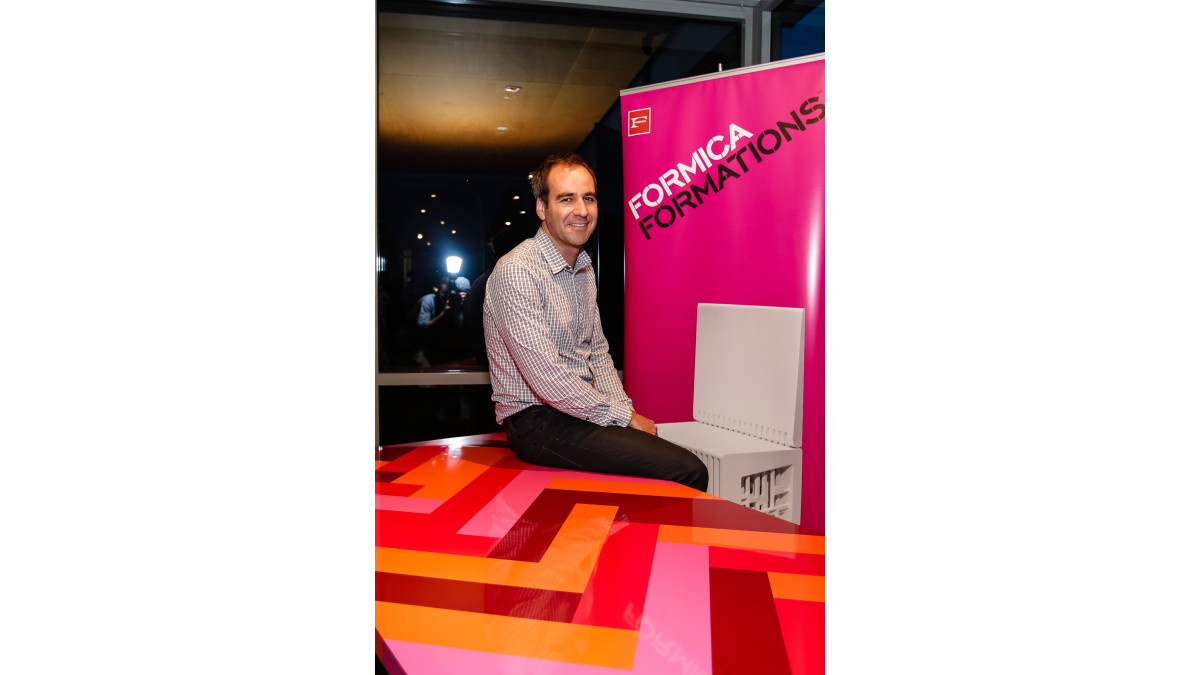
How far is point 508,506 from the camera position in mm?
1854

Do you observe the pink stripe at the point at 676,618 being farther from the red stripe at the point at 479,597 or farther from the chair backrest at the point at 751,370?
the chair backrest at the point at 751,370

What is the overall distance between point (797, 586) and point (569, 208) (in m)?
1.70

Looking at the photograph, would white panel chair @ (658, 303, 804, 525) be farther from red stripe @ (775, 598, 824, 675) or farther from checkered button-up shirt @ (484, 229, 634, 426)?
red stripe @ (775, 598, 824, 675)

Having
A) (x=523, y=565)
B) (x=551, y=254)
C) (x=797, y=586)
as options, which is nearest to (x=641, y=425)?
(x=551, y=254)

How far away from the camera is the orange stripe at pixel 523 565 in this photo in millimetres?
1353

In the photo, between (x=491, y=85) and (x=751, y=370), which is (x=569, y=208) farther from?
(x=491, y=85)

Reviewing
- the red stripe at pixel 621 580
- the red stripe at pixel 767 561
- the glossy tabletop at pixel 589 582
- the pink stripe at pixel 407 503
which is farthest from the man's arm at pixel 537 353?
the red stripe at pixel 767 561

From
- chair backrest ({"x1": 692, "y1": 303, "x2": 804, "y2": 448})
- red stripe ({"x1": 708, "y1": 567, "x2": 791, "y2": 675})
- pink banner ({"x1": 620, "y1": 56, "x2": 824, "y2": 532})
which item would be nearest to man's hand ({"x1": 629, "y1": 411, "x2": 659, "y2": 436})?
chair backrest ({"x1": 692, "y1": 303, "x2": 804, "y2": 448})
